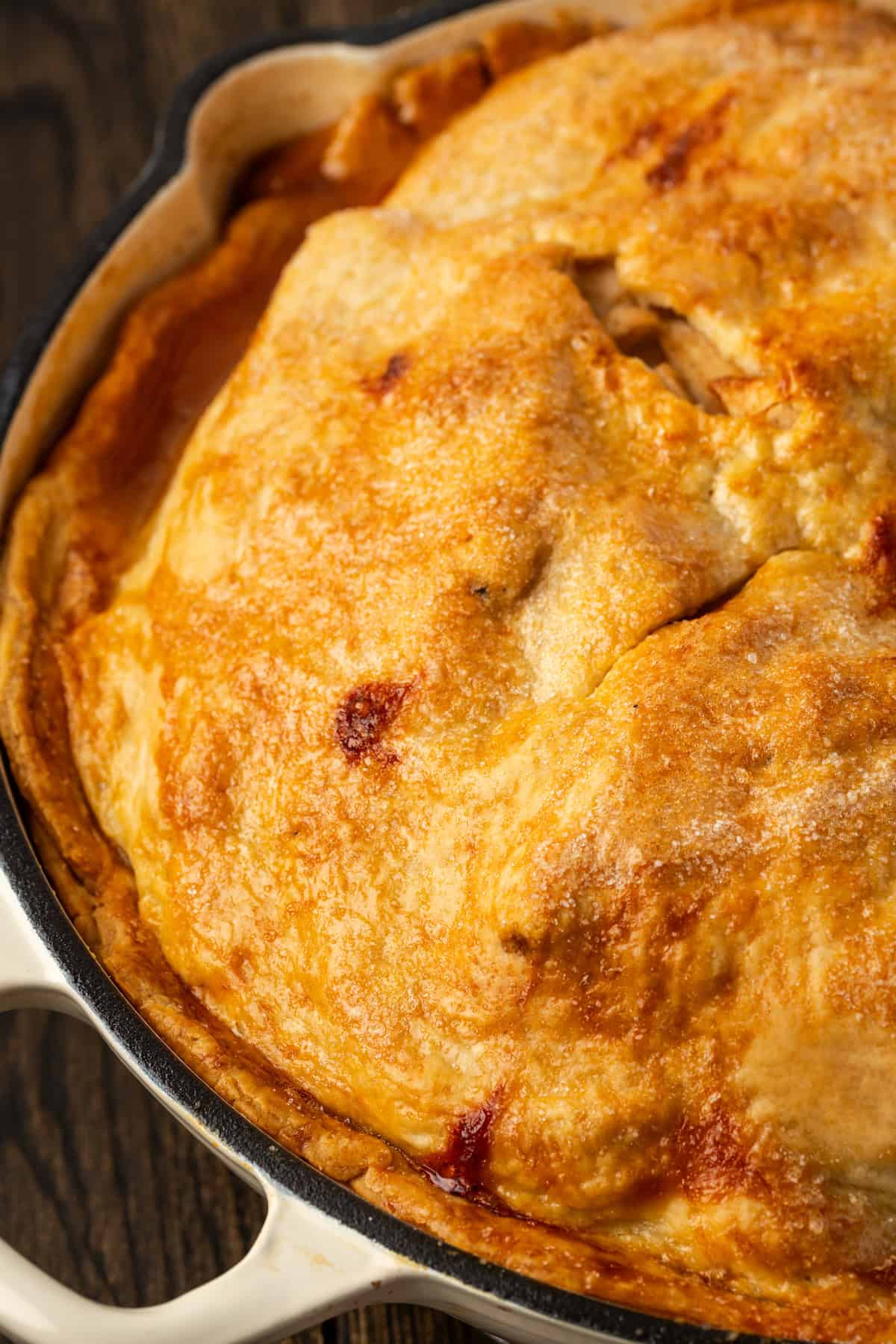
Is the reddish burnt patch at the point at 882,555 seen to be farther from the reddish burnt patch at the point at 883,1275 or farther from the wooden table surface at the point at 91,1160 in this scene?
the wooden table surface at the point at 91,1160

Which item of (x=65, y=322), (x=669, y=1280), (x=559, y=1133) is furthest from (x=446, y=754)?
(x=65, y=322)

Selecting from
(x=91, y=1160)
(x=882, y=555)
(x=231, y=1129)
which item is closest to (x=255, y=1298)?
(x=231, y=1129)

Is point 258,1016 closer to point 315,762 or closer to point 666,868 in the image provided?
point 315,762

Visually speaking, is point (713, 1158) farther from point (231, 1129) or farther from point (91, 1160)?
point (91, 1160)

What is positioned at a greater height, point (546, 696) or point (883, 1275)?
point (546, 696)

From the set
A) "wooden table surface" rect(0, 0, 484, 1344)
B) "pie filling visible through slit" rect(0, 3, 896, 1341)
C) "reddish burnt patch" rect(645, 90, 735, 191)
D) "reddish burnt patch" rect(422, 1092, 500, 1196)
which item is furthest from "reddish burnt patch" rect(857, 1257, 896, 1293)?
"reddish burnt patch" rect(645, 90, 735, 191)

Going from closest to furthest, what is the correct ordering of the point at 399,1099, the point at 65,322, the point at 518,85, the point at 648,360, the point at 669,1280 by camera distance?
the point at 669,1280
the point at 399,1099
the point at 648,360
the point at 65,322
the point at 518,85
